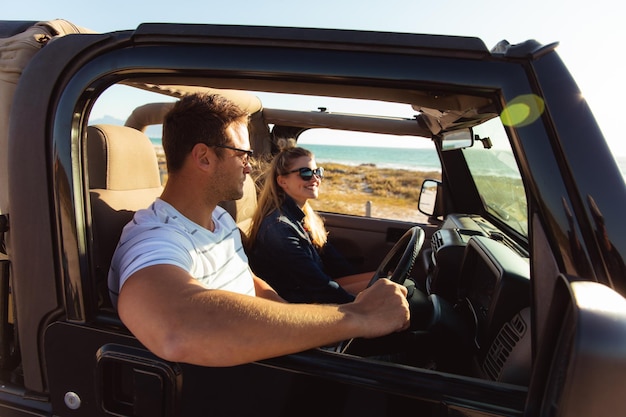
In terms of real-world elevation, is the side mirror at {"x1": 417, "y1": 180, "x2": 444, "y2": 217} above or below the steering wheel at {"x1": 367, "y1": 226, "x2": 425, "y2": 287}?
above

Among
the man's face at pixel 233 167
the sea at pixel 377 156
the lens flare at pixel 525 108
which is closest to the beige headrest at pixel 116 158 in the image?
the man's face at pixel 233 167

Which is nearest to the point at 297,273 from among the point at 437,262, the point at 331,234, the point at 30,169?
the point at 437,262

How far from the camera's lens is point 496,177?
250 centimetres

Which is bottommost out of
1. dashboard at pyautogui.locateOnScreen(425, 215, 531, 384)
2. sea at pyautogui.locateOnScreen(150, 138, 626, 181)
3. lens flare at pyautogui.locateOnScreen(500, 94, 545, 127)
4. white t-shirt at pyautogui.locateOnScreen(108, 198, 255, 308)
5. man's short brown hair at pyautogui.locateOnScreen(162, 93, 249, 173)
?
dashboard at pyautogui.locateOnScreen(425, 215, 531, 384)

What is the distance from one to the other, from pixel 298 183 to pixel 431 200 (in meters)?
1.41

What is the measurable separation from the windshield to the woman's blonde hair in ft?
3.48

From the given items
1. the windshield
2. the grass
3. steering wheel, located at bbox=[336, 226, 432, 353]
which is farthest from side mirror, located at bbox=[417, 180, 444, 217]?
the grass

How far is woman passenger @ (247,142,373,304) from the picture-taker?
7.66 feet

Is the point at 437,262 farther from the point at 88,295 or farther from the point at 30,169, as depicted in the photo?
the point at 30,169

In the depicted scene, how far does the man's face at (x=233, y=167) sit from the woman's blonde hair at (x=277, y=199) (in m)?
0.88

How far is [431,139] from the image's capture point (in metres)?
3.35

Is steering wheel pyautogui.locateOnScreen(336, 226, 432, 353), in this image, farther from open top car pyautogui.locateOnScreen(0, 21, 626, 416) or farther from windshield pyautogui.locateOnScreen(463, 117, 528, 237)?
windshield pyautogui.locateOnScreen(463, 117, 528, 237)

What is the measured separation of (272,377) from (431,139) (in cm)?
274

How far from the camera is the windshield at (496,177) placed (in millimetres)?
1928
